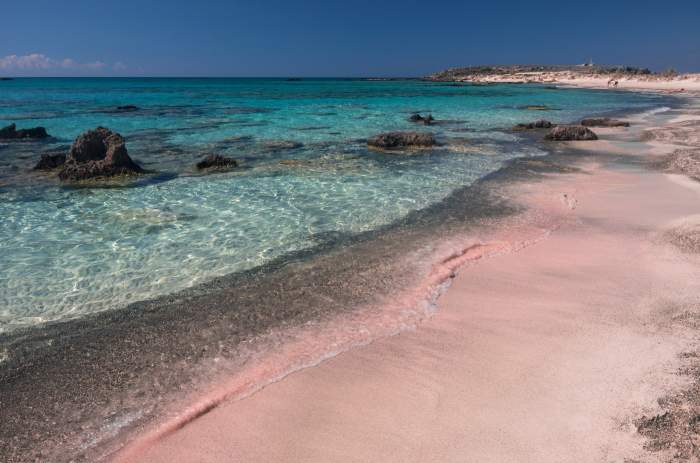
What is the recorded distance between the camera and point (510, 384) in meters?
4.36

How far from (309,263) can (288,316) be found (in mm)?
1779

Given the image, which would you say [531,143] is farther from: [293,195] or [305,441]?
[305,441]

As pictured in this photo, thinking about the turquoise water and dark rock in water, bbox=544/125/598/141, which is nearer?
the turquoise water

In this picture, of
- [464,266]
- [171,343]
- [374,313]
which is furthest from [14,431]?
[464,266]

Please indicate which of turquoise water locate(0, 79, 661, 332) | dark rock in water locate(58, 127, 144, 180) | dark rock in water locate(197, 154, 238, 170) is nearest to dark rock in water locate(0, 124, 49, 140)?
turquoise water locate(0, 79, 661, 332)

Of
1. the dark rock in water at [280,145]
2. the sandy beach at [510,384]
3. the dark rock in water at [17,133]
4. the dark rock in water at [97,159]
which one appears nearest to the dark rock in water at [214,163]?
the dark rock in water at [97,159]

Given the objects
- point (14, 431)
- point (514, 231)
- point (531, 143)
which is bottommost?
point (14, 431)

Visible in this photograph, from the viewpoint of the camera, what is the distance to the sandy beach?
3627 millimetres

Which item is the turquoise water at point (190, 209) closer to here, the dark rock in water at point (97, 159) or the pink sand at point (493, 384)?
the dark rock in water at point (97, 159)

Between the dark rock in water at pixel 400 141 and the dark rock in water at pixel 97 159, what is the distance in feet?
30.8

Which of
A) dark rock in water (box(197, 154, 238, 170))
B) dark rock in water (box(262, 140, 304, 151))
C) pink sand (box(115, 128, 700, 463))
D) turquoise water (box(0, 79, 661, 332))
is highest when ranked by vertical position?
dark rock in water (box(262, 140, 304, 151))

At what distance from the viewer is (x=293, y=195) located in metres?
11.9

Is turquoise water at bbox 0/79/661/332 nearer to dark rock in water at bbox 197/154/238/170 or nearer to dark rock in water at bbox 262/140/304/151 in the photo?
dark rock in water at bbox 262/140/304/151

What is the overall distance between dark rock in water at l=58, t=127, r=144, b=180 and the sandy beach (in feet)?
38.5
